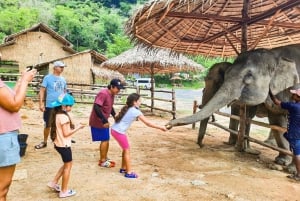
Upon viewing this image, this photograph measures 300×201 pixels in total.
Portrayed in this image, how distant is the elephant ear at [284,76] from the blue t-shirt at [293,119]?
72 cm

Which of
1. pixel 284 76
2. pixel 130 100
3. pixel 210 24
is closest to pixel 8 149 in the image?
pixel 130 100

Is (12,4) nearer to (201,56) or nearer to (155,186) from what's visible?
(201,56)

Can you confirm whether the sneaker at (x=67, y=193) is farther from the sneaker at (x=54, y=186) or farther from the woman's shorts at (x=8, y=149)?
the woman's shorts at (x=8, y=149)

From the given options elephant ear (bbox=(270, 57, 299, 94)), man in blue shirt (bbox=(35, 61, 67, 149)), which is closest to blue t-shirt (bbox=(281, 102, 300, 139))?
elephant ear (bbox=(270, 57, 299, 94))

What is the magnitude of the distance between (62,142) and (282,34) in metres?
5.90

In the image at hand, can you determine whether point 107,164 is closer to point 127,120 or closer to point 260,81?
point 127,120

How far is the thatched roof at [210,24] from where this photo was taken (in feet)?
17.3

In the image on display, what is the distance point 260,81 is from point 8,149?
12.8 ft

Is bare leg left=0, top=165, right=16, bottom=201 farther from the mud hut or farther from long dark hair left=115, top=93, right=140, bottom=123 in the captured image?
the mud hut

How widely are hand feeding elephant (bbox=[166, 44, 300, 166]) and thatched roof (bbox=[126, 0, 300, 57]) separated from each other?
1.97 feet

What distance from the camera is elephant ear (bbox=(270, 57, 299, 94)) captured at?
17.2 feet

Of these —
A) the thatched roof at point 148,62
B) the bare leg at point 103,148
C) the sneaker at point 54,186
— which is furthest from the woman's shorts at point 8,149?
the thatched roof at point 148,62

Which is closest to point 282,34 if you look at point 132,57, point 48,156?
point 48,156

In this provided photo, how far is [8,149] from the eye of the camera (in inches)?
95.3
